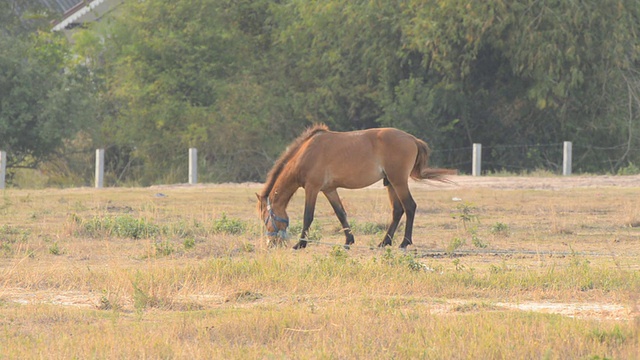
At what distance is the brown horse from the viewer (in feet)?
45.7

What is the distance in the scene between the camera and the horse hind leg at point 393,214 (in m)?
14.1

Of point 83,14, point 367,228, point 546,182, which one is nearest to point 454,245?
point 367,228

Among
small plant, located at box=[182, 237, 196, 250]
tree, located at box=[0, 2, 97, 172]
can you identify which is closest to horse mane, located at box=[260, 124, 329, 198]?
small plant, located at box=[182, 237, 196, 250]

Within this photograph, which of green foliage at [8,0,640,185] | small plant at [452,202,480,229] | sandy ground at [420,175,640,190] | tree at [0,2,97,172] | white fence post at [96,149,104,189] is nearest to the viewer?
small plant at [452,202,480,229]

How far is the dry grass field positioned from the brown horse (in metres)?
0.51

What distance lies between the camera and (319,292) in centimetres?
991

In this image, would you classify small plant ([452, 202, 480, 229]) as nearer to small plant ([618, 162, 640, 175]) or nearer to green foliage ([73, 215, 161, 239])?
green foliage ([73, 215, 161, 239])

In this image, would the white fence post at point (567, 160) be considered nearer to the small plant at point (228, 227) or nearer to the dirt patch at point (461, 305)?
the small plant at point (228, 227)

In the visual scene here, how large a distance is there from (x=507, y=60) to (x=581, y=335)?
2448 cm

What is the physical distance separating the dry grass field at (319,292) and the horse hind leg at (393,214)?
236mm

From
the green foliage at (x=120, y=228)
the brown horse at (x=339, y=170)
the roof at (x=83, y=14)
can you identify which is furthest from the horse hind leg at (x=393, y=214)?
the roof at (x=83, y=14)

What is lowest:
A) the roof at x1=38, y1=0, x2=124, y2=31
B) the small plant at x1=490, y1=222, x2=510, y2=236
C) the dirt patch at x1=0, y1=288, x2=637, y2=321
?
the dirt patch at x1=0, y1=288, x2=637, y2=321

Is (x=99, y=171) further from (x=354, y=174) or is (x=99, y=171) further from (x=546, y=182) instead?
(x=354, y=174)

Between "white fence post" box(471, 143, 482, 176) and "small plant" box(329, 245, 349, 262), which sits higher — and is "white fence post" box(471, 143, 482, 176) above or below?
above
